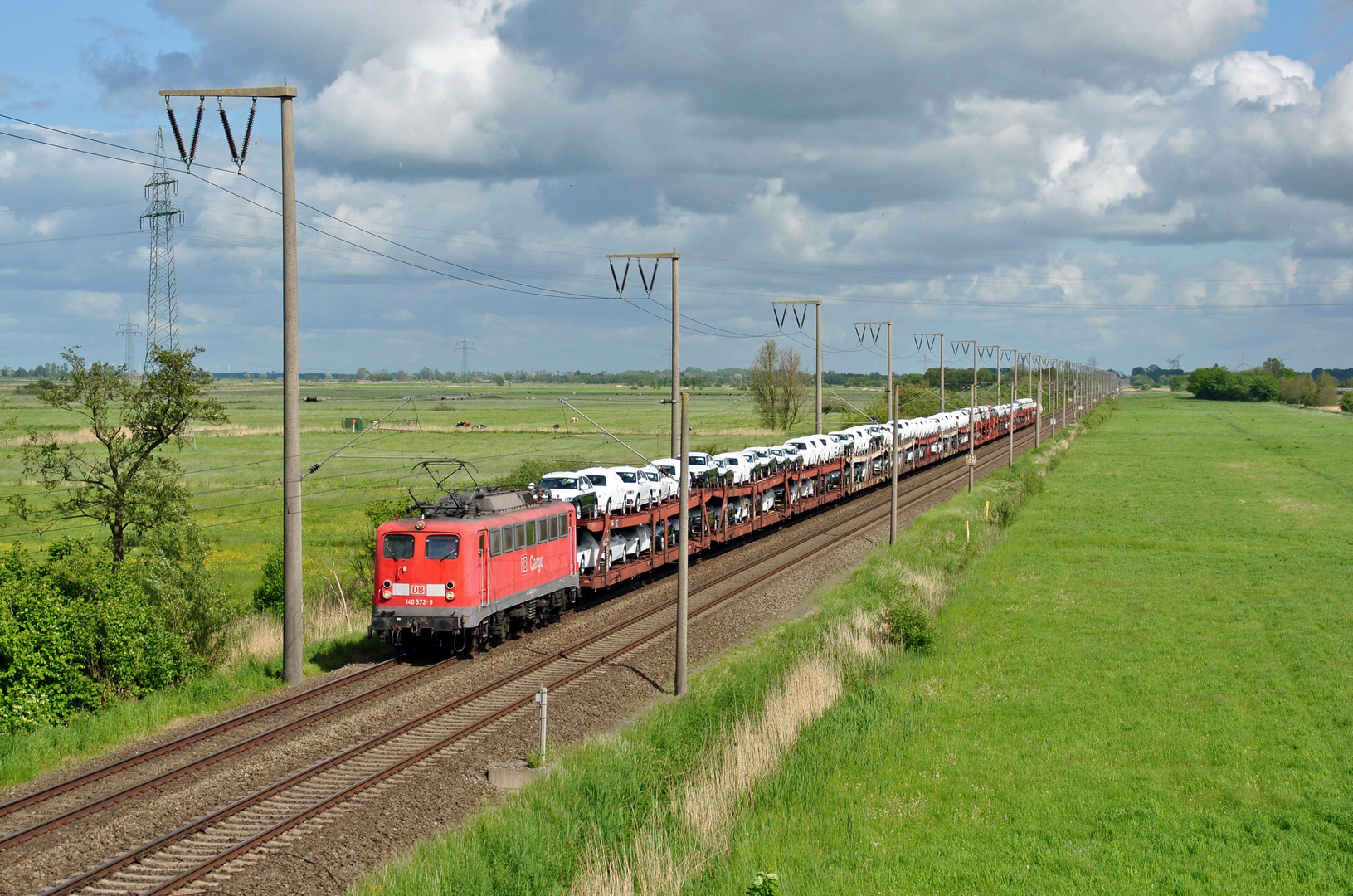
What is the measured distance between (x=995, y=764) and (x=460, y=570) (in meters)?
11.5

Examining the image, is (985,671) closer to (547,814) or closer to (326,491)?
(547,814)

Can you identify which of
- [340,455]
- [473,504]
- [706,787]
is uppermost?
[473,504]

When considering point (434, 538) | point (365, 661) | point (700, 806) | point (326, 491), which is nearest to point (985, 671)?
point (700, 806)

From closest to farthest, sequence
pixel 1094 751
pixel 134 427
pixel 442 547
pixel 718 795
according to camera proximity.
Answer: pixel 718 795 → pixel 1094 751 → pixel 442 547 → pixel 134 427

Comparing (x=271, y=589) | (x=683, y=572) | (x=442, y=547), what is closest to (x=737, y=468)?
(x=271, y=589)

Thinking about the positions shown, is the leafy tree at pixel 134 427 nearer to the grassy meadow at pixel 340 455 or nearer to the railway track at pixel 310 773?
the grassy meadow at pixel 340 455

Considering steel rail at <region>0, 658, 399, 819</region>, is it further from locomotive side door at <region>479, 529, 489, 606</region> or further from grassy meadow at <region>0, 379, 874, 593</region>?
grassy meadow at <region>0, 379, 874, 593</region>

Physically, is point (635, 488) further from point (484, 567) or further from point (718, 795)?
point (718, 795)

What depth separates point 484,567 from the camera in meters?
23.2

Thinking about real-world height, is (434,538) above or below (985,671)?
above

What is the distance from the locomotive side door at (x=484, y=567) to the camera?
75.6 ft

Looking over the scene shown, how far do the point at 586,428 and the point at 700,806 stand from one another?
112623mm

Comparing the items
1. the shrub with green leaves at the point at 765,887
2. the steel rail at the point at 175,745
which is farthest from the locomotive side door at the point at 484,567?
the shrub with green leaves at the point at 765,887

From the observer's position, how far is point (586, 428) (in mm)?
126750
